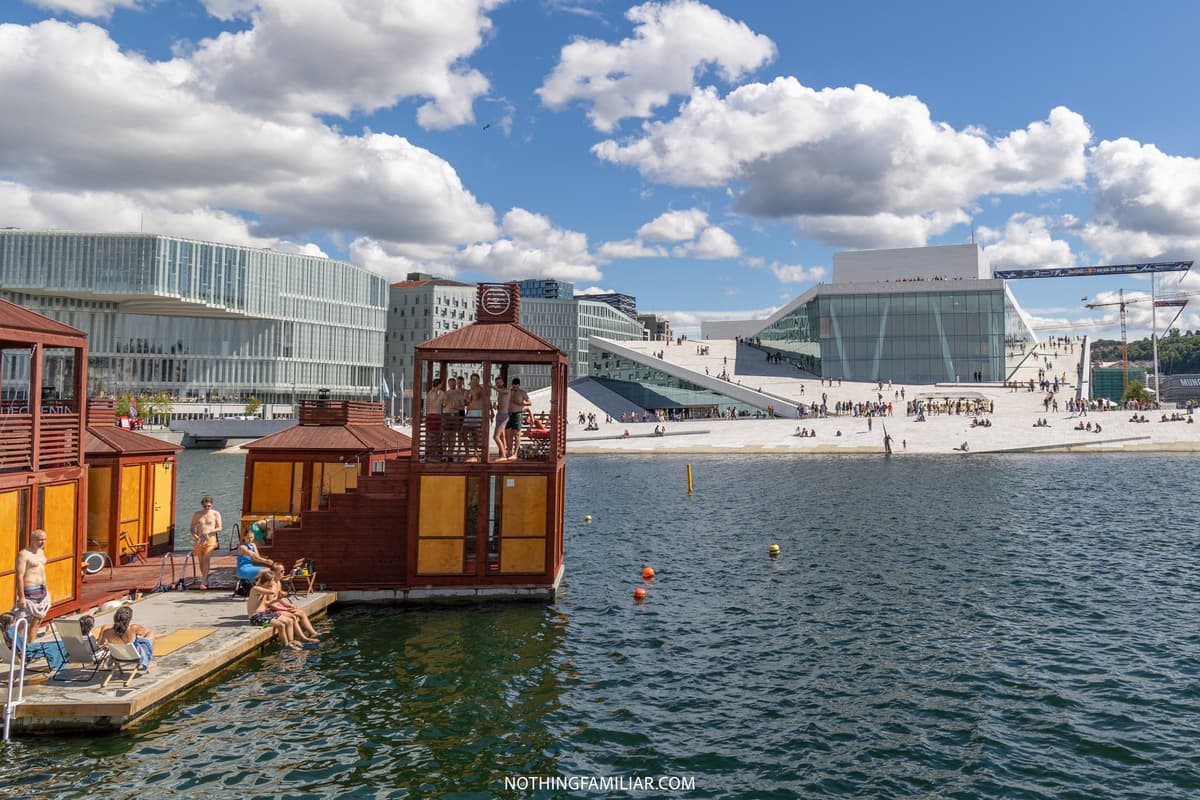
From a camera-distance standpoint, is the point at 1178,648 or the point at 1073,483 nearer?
the point at 1178,648

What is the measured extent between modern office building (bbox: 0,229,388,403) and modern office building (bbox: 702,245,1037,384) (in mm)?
70273

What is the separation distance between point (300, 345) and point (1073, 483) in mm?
106189

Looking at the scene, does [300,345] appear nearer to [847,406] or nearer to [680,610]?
[847,406]

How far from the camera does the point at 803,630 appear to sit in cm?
1777

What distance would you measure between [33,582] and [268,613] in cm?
413

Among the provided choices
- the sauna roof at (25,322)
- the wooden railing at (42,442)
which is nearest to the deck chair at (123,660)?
the wooden railing at (42,442)

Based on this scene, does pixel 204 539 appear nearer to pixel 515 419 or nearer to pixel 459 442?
A: pixel 459 442

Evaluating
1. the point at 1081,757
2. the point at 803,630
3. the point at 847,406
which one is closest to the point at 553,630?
the point at 803,630

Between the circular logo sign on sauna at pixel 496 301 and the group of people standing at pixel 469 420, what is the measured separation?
2.11m

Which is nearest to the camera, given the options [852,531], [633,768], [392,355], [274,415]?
[633,768]

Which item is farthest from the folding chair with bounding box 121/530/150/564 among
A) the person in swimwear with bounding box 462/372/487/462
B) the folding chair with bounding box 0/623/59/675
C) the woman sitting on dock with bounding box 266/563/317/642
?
the person in swimwear with bounding box 462/372/487/462

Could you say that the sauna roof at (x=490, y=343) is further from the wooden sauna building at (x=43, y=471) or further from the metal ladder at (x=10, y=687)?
the metal ladder at (x=10, y=687)

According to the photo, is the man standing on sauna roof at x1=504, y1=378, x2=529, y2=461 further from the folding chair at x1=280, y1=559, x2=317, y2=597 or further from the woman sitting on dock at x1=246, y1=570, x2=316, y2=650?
the woman sitting on dock at x1=246, y1=570, x2=316, y2=650

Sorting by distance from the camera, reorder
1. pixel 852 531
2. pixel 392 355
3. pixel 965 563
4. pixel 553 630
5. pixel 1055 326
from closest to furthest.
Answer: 1. pixel 553 630
2. pixel 965 563
3. pixel 852 531
4. pixel 392 355
5. pixel 1055 326
